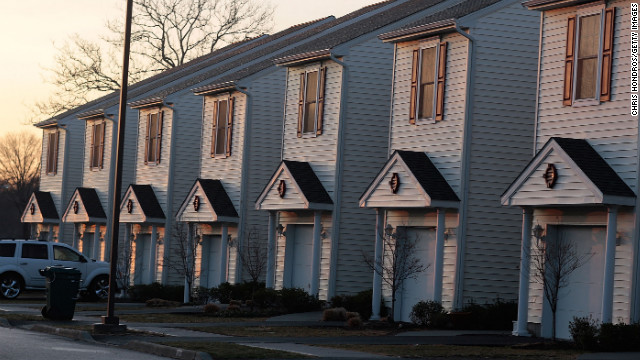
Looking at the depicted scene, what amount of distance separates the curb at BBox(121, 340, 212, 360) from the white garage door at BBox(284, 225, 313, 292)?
12.2m

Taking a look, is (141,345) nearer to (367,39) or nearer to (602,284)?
(602,284)

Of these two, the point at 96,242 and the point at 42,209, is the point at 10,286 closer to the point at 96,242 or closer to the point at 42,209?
the point at 96,242

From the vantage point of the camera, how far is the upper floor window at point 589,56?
20797mm

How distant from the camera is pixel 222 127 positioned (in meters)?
36.2

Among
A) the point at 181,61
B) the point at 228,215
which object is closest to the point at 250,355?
the point at 228,215

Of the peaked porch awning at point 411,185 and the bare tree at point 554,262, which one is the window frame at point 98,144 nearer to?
the peaked porch awning at point 411,185

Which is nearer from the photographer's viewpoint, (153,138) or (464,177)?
(464,177)

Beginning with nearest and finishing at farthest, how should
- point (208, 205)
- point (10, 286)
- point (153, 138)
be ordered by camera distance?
point (208, 205) < point (10, 286) < point (153, 138)

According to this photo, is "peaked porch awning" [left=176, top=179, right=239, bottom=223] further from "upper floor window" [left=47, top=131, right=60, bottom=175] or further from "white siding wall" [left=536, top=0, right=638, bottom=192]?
"upper floor window" [left=47, top=131, right=60, bottom=175]

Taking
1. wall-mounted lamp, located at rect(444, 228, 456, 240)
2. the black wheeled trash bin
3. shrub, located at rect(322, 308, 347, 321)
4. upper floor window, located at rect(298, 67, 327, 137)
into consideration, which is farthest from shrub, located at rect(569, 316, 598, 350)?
upper floor window, located at rect(298, 67, 327, 137)

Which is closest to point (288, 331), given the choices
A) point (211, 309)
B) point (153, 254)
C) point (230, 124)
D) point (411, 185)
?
point (411, 185)

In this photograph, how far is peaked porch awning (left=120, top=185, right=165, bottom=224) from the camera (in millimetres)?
39156

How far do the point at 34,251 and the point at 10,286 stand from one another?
1427 mm

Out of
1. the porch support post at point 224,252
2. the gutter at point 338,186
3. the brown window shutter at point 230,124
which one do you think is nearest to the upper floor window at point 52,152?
the brown window shutter at point 230,124
